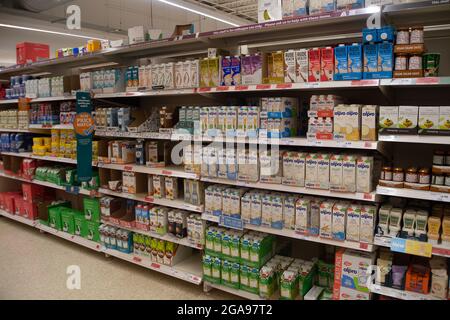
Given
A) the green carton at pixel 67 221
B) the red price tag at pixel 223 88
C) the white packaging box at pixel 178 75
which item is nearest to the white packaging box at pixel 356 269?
the red price tag at pixel 223 88

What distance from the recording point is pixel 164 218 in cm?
338

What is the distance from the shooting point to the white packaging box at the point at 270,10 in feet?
8.54

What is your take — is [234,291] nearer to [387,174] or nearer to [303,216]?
[303,216]

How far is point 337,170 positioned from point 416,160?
27.4 inches

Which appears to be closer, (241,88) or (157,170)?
(241,88)

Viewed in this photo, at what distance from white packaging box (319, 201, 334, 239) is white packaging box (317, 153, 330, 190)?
13cm

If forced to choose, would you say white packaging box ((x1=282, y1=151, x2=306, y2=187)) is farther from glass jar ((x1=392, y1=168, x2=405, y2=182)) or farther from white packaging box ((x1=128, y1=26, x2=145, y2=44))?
white packaging box ((x1=128, y1=26, x2=145, y2=44))

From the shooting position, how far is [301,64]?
248cm

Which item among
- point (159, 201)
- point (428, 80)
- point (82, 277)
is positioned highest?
point (428, 80)

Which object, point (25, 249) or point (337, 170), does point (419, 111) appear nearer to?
point (337, 170)

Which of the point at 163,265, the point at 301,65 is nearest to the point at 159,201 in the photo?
the point at 163,265

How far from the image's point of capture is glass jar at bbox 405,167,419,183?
2227mm

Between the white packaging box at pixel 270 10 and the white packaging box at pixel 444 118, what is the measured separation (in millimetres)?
1264

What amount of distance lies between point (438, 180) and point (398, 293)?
0.80m
